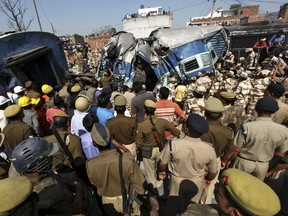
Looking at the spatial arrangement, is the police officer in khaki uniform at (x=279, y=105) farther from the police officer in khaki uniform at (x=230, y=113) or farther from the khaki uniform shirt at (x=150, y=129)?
the khaki uniform shirt at (x=150, y=129)

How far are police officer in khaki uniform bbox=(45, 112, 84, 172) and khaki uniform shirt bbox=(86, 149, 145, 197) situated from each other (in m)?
0.48

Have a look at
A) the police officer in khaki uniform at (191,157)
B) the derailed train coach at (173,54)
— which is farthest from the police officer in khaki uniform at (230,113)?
the derailed train coach at (173,54)

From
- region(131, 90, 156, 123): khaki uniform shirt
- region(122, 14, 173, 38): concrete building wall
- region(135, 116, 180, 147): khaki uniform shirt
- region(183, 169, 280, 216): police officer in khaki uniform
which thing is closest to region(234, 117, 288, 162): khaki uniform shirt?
region(135, 116, 180, 147): khaki uniform shirt

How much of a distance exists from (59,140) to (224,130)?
8.00 feet

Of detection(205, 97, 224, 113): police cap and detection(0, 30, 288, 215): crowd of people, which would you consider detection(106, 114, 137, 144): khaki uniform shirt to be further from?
detection(205, 97, 224, 113): police cap

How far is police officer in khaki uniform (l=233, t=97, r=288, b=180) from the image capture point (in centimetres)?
312

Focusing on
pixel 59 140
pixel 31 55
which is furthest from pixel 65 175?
pixel 31 55

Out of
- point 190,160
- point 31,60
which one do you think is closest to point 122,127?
point 190,160

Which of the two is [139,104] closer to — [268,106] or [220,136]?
[220,136]

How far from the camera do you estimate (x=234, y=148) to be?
11.1 ft

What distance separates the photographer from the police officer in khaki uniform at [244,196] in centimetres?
126

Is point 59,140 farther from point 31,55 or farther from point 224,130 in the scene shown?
point 31,55

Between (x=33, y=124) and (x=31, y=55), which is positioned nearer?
(x=33, y=124)

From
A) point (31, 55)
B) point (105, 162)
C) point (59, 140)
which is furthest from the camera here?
point (31, 55)
